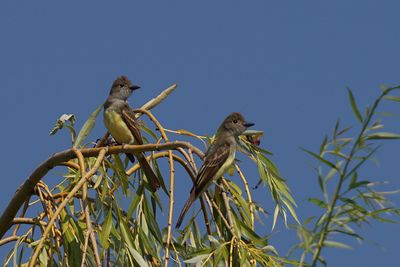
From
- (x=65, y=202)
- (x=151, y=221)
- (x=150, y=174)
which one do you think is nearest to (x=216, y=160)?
(x=150, y=174)

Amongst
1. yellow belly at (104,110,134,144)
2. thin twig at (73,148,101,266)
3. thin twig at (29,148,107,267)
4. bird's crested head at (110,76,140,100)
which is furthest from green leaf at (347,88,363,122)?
bird's crested head at (110,76,140,100)

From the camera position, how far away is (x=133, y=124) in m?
6.71

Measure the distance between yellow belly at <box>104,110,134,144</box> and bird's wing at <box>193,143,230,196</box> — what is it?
98cm

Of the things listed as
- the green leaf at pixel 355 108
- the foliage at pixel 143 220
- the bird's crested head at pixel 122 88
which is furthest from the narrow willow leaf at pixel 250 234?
the bird's crested head at pixel 122 88

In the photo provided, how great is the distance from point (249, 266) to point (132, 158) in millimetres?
2052

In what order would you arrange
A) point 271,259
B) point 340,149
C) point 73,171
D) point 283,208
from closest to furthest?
1. point 340,149
2. point 271,259
3. point 283,208
4. point 73,171

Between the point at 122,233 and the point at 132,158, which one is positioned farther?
the point at 132,158

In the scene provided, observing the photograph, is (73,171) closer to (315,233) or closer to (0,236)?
(0,236)

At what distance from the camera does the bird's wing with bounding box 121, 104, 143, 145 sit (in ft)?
21.8

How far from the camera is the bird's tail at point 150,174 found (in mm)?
5660

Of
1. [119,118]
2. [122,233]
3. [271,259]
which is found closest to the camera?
[271,259]

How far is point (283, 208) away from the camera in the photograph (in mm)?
5680

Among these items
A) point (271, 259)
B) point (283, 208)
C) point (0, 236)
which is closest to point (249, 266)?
point (271, 259)

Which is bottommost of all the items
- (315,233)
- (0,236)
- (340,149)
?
(0,236)
